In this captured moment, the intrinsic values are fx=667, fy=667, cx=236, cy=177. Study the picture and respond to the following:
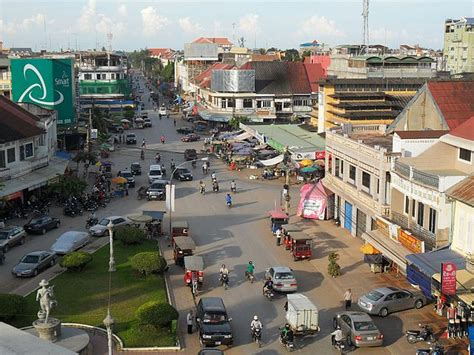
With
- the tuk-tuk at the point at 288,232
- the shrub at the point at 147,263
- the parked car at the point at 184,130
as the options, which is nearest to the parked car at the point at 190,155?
the parked car at the point at 184,130

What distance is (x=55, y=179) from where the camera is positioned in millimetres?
51375

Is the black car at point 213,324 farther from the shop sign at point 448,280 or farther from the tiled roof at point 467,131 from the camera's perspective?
the tiled roof at point 467,131

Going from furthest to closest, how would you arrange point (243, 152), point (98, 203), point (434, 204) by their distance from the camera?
1. point (243, 152)
2. point (98, 203)
3. point (434, 204)

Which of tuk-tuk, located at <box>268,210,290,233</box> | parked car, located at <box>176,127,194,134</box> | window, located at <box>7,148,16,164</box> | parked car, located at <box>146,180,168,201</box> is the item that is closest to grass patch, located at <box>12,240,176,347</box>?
tuk-tuk, located at <box>268,210,290,233</box>

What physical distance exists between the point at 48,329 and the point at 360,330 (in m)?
11.7

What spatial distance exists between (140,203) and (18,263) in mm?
17614

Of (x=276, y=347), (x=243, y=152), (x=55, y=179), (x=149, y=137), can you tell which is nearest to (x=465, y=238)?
(x=276, y=347)

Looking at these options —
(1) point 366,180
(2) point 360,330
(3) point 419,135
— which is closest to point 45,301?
(2) point 360,330

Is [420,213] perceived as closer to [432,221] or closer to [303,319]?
[432,221]

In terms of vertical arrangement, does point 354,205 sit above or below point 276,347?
above

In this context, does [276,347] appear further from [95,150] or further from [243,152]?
[95,150]

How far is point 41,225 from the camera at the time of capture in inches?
1676

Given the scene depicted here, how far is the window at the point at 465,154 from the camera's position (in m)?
32.2

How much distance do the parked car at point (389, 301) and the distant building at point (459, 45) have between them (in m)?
96.2
